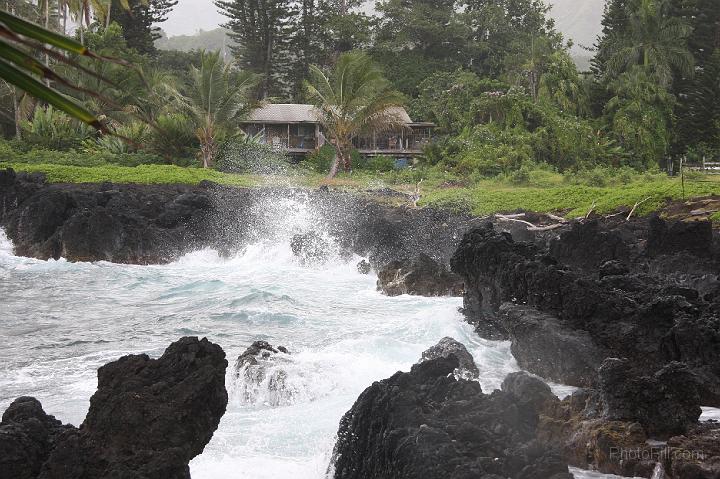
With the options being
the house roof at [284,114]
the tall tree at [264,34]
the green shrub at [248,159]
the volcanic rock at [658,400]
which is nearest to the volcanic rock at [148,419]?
the volcanic rock at [658,400]

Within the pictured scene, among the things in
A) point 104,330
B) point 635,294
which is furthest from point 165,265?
point 635,294

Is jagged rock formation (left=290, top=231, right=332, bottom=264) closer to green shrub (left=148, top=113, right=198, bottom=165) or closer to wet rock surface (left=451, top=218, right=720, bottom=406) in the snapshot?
wet rock surface (left=451, top=218, right=720, bottom=406)

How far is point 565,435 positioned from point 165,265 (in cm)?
1721

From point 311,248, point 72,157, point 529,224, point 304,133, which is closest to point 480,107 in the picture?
point 304,133

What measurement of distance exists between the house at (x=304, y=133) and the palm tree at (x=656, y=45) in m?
9.47

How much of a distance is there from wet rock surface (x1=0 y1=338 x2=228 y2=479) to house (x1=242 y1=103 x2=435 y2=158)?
32896 mm

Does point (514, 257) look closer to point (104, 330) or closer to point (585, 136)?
point (104, 330)

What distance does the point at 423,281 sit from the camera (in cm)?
1638

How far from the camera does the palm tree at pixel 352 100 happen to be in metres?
32.6

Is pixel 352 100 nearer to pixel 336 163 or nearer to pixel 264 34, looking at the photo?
pixel 336 163

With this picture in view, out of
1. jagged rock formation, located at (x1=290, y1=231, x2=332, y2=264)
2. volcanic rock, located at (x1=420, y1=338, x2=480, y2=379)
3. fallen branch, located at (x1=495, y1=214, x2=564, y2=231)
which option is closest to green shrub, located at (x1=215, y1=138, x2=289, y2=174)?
jagged rock formation, located at (x1=290, y1=231, x2=332, y2=264)

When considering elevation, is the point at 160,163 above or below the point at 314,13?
below

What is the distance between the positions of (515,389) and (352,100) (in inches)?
1051

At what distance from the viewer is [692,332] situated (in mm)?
8125
